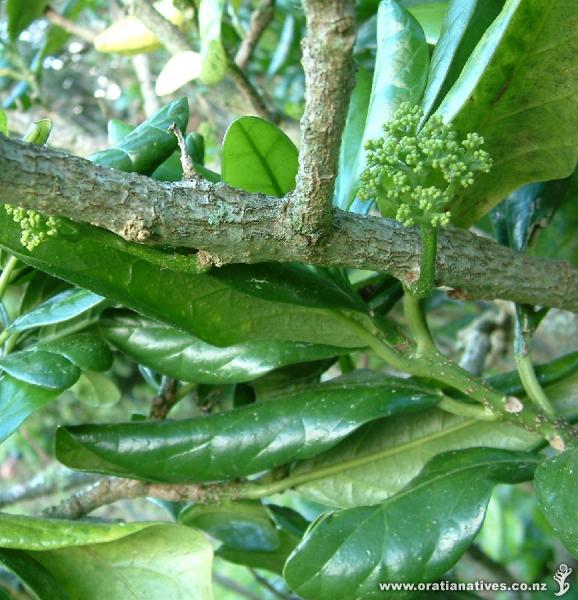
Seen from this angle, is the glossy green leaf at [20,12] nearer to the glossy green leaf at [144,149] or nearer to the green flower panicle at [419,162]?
the glossy green leaf at [144,149]

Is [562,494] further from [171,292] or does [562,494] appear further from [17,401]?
[17,401]

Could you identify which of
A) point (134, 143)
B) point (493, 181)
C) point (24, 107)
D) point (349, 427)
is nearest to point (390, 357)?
point (349, 427)

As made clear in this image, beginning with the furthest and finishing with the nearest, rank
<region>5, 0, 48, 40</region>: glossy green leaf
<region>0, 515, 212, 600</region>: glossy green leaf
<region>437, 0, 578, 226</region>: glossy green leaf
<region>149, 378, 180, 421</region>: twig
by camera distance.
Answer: <region>5, 0, 48, 40</region>: glossy green leaf, <region>149, 378, 180, 421</region>: twig, <region>0, 515, 212, 600</region>: glossy green leaf, <region>437, 0, 578, 226</region>: glossy green leaf

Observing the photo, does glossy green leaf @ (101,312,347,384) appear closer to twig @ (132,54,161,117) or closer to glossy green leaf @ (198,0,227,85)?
glossy green leaf @ (198,0,227,85)

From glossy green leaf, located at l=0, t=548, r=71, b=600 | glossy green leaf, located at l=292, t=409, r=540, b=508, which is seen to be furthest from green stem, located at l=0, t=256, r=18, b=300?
glossy green leaf, located at l=292, t=409, r=540, b=508

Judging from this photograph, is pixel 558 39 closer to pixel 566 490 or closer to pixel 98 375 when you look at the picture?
pixel 566 490

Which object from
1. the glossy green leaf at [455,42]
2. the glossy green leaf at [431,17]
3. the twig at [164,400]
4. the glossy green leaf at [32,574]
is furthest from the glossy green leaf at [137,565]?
the glossy green leaf at [431,17]
